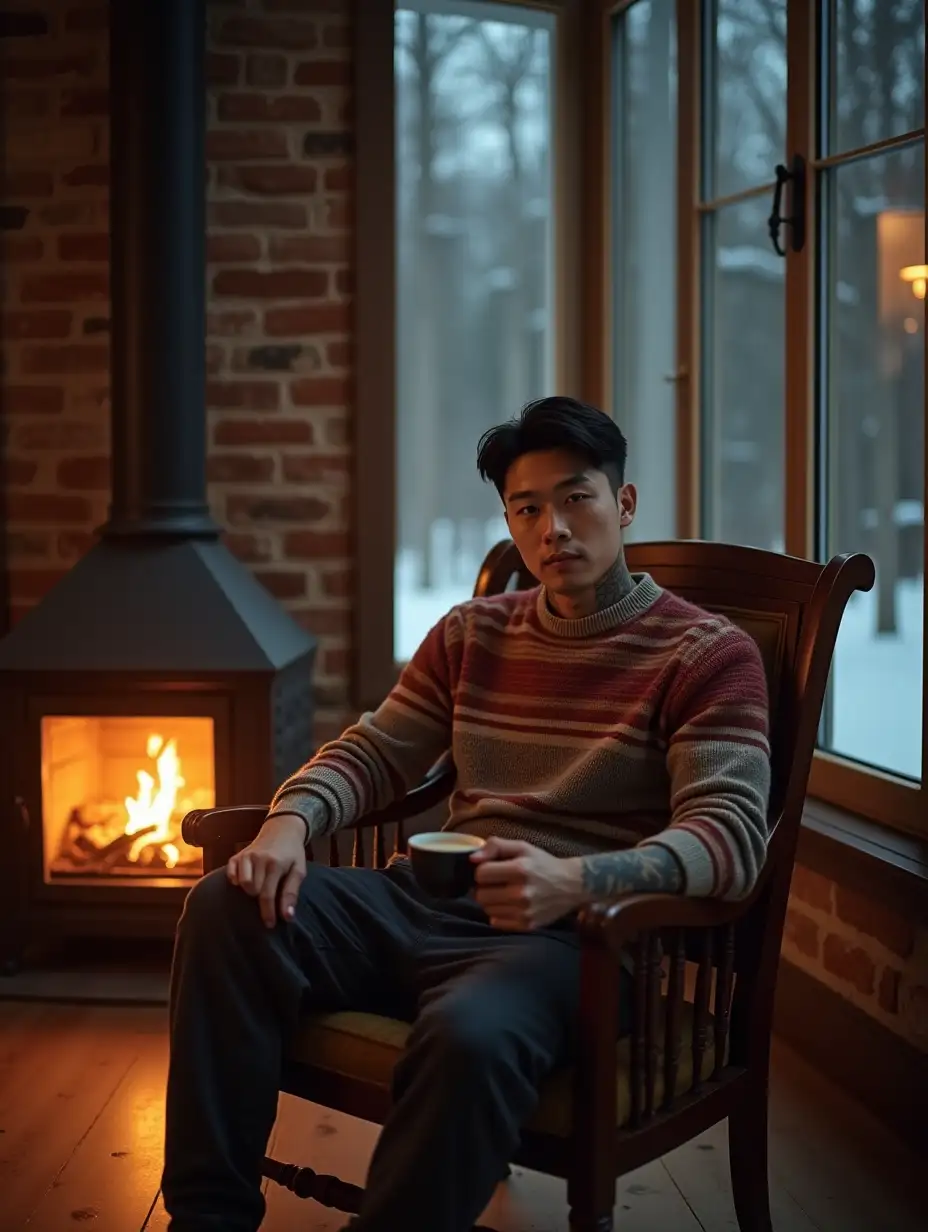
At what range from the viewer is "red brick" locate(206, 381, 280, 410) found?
149 inches

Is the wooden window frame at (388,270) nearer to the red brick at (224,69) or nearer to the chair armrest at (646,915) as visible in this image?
the red brick at (224,69)

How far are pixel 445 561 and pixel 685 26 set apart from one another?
4.65ft

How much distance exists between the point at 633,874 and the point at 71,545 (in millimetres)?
2377

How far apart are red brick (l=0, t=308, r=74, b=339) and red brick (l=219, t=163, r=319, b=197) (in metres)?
0.52

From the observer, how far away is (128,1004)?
334 centimetres

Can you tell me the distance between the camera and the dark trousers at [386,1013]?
1677 millimetres

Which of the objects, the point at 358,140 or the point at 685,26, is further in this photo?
the point at 358,140

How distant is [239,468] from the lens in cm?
380

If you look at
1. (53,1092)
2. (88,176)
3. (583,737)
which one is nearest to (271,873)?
(583,737)

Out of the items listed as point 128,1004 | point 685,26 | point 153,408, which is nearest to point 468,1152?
point 128,1004

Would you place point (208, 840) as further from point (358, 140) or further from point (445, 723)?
point (358, 140)

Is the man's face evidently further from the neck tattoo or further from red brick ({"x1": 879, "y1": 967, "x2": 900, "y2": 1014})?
red brick ({"x1": 879, "y1": 967, "x2": 900, "y2": 1014})

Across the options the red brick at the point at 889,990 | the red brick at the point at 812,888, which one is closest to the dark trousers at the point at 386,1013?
the red brick at the point at 889,990

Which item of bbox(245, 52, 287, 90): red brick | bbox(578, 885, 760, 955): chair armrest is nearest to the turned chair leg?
bbox(578, 885, 760, 955): chair armrest
